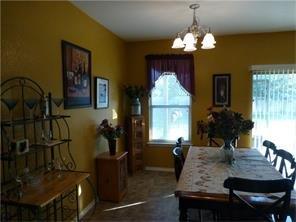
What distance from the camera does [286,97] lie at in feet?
13.3

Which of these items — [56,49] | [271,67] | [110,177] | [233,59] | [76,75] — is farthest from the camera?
[233,59]

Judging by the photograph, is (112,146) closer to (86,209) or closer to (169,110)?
(86,209)

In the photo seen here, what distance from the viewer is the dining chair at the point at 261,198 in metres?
1.55

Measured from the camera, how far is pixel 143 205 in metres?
3.18

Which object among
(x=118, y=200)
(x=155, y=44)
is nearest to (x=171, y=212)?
(x=118, y=200)

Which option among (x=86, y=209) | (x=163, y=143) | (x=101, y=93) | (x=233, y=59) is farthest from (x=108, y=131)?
(x=233, y=59)

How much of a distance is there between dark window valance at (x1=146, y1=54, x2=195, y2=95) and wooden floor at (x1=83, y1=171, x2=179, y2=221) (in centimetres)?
176

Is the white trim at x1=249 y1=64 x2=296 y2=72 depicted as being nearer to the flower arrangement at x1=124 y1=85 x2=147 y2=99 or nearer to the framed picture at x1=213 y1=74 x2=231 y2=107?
the framed picture at x1=213 y1=74 x2=231 y2=107

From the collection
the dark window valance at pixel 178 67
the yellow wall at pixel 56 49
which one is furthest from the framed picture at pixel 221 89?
the yellow wall at pixel 56 49

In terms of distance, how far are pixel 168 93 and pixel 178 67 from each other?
532mm

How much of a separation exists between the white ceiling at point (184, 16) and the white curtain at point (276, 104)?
71cm

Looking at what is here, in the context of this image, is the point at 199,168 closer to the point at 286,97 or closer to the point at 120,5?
the point at 120,5

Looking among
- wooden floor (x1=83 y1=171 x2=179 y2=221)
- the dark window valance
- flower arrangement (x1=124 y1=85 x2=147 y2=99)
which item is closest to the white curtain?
the dark window valance

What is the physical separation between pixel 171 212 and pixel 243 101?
2.35 metres
